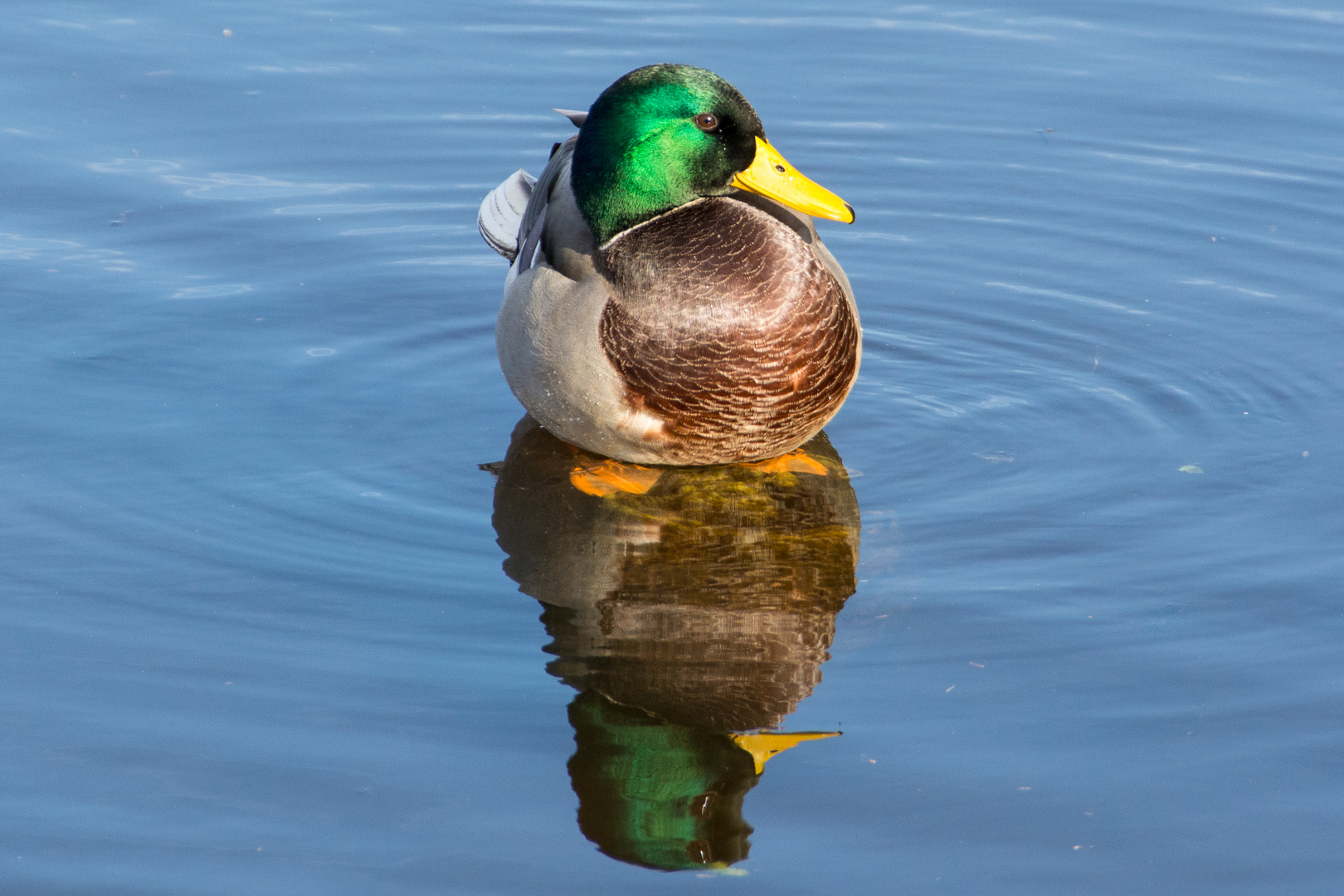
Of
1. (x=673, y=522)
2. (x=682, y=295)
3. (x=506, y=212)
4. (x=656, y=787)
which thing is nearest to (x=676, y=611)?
(x=673, y=522)

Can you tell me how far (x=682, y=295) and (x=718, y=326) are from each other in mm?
123

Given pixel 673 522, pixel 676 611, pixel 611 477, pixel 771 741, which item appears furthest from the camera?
pixel 611 477

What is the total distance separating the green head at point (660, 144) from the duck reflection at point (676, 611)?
2.44ft

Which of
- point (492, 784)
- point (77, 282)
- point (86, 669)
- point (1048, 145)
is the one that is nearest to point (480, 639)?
point (492, 784)

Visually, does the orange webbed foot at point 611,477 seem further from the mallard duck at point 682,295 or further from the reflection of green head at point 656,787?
Result: the reflection of green head at point 656,787

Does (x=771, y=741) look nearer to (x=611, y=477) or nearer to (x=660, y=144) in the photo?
(x=611, y=477)

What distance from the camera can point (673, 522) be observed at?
421 cm

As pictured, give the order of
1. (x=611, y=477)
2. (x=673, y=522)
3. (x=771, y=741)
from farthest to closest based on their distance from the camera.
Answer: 1. (x=611, y=477)
2. (x=673, y=522)
3. (x=771, y=741)

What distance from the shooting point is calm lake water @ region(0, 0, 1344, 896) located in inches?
119

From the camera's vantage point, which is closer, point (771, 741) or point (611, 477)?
point (771, 741)

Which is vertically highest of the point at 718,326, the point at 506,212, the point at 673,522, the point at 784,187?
the point at 784,187

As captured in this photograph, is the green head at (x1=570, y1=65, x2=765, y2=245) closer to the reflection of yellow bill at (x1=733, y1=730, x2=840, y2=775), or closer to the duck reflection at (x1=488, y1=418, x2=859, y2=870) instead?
the duck reflection at (x1=488, y1=418, x2=859, y2=870)

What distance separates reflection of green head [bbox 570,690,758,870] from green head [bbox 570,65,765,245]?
4.75 feet

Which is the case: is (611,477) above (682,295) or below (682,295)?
below
